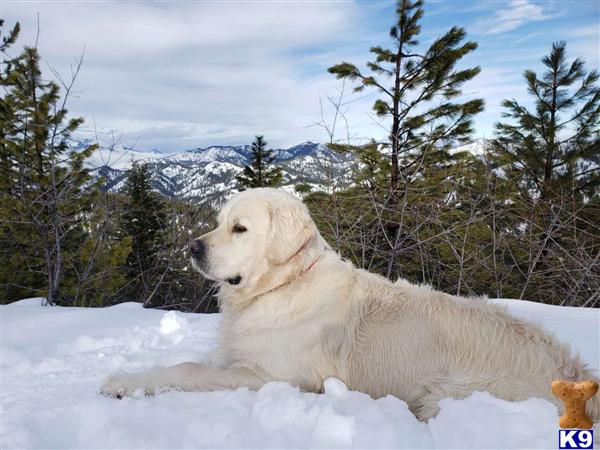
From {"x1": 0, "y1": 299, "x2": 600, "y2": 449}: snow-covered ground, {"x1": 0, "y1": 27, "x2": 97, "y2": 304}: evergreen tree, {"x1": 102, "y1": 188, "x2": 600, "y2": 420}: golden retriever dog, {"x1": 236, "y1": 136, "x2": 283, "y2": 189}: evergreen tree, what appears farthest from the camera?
{"x1": 236, "y1": 136, "x2": 283, "y2": 189}: evergreen tree

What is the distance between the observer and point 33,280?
16.8 m

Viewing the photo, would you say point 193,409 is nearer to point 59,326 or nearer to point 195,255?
point 195,255

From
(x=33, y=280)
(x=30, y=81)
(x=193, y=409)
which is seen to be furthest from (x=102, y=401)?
(x=33, y=280)

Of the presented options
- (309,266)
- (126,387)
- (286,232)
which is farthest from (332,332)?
(126,387)

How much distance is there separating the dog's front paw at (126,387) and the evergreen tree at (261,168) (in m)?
22.6

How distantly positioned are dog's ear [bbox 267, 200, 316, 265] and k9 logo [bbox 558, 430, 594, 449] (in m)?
1.72

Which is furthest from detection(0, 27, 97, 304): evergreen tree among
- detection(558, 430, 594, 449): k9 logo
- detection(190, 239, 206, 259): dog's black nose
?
detection(558, 430, 594, 449): k9 logo

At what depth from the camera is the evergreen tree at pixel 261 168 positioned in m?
25.4

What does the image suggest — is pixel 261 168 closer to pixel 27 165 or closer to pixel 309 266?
pixel 27 165

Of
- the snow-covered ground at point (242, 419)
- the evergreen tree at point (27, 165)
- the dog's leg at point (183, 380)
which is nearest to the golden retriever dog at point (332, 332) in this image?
the dog's leg at point (183, 380)

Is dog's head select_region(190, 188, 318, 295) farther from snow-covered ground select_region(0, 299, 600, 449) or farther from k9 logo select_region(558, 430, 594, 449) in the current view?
k9 logo select_region(558, 430, 594, 449)

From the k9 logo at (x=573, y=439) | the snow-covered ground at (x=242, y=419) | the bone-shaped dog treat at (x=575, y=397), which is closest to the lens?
the bone-shaped dog treat at (x=575, y=397)

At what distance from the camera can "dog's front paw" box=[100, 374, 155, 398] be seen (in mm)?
2398

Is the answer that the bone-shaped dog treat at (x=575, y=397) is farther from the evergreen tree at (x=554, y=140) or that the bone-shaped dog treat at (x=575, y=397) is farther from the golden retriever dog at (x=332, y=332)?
the evergreen tree at (x=554, y=140)
